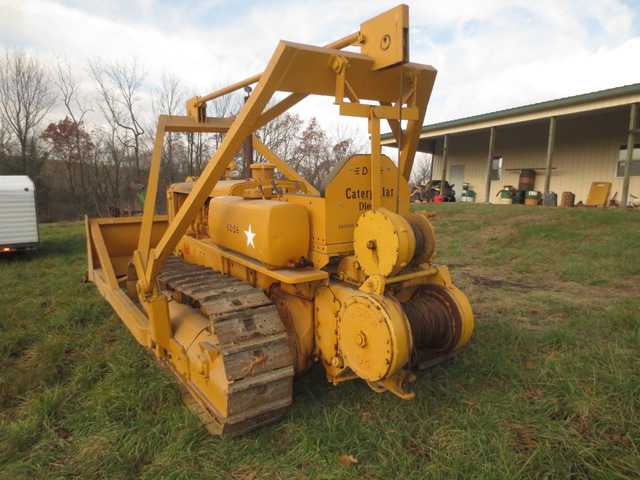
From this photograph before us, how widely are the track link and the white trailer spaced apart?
27.4ft

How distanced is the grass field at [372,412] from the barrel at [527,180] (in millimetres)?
9931

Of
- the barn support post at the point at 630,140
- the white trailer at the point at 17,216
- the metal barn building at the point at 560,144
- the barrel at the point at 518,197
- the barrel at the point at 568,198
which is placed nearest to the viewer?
the white trailer at the point at 17,216

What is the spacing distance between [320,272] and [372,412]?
114 centimetres

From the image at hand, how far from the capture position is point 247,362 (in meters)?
2.53

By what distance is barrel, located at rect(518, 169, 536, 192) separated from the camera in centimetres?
1409

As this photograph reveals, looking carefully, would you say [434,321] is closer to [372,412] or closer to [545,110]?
[372,412]

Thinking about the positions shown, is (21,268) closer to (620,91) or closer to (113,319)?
(113,319)

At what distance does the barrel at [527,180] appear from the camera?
1409cm

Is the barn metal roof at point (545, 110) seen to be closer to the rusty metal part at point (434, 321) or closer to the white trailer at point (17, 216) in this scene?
the rusty metal part at point (434, 321)

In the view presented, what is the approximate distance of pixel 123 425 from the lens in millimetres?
2898

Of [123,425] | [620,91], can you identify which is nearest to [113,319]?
[123,425]

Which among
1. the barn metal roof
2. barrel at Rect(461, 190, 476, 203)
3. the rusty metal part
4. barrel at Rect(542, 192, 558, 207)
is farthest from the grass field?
barrel at Rect(461, 190, 476, 203)

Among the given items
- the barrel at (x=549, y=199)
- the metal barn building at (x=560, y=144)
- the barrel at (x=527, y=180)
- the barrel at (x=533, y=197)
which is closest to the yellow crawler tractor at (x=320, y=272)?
the metal barn building at (x=560, y=144)

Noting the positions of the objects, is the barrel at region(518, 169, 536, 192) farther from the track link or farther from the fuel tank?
the track link
